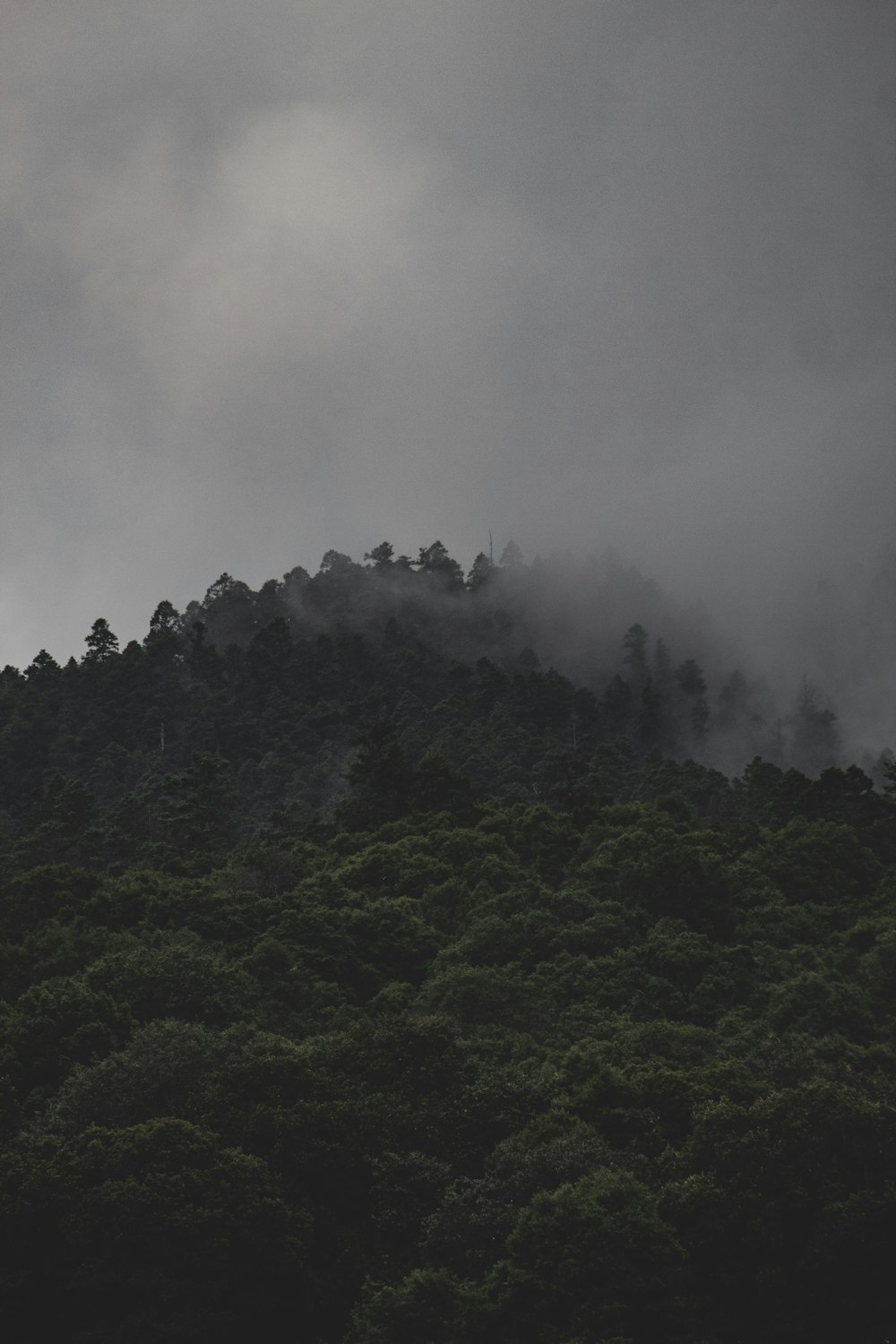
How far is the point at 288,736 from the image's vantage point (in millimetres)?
111188

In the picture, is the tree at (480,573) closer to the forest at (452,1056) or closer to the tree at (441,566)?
the tree at (441,566)

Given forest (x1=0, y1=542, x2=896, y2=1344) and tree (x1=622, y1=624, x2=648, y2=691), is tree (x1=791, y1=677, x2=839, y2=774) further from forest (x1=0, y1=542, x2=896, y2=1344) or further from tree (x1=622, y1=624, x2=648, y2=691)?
forest (x1=0, y1=542, x2=896, y2=1344)

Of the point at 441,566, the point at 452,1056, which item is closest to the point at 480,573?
the point at 441,566

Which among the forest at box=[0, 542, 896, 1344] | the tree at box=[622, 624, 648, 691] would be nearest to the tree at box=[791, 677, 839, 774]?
the tree at box=[622, 624, 648, 691]

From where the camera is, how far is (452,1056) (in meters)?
36.7

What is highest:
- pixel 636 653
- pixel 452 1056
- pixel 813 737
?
pixel 636 653

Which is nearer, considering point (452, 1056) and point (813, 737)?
point (452, 1056)

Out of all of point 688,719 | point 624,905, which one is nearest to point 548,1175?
point 624,905

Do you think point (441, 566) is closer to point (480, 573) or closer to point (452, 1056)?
point (480, 573)

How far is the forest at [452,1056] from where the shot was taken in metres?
26.4

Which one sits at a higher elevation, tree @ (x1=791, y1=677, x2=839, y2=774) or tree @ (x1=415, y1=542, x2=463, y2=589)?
tree @ (x1=415, y1=542, x2=463, y2=589)

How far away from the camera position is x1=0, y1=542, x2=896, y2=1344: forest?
26.4 m

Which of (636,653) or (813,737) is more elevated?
(636,653)

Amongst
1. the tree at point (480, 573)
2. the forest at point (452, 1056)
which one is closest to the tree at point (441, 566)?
the tree at point (480, 573)
